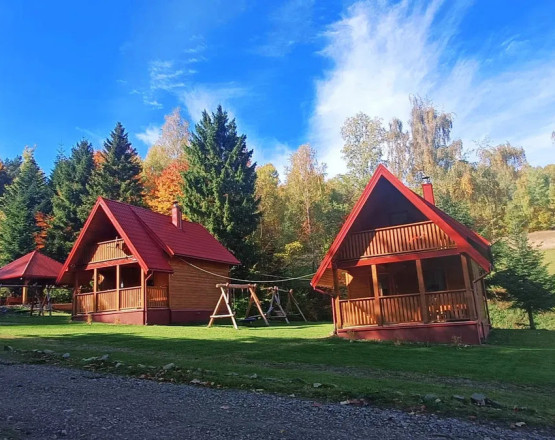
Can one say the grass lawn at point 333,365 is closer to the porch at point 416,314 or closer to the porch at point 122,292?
the porch at point 416,314

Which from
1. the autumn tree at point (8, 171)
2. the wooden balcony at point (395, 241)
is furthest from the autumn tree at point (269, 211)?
the autumn tree at point (8, 171)

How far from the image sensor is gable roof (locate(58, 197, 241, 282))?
22094 millimetres

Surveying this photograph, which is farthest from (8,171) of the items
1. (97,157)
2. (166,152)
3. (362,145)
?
(362,145)

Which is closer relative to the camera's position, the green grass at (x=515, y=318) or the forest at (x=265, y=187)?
the green grass at (x=515, y=318)

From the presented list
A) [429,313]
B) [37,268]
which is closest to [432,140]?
[429,313]

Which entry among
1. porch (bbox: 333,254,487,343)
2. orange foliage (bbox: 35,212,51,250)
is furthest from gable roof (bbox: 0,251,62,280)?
porch (bbox: 333,254,487,343)

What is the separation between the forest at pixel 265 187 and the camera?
3683 centimetres

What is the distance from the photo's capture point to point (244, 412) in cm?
600

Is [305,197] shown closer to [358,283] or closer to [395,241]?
[358,283]

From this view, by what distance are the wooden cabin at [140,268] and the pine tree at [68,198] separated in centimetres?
1675

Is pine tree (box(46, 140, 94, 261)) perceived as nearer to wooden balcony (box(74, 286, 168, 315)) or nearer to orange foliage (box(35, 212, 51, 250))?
orange foliage (box(35, 212, 51, 250))

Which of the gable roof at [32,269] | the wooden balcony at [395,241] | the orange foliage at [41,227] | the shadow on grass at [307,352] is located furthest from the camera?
the orange foliage at [41,227]

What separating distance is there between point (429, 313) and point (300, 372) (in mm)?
8514

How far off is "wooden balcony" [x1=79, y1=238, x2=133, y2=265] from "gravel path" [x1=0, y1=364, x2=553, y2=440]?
632 inches
